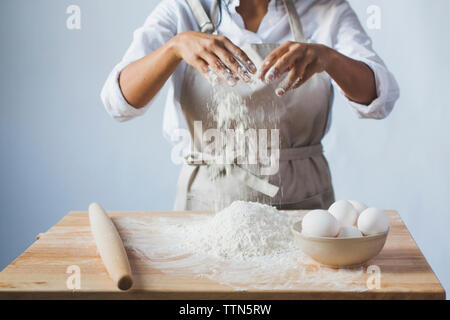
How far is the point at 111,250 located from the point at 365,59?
0.88 meters

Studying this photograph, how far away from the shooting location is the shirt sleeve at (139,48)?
1367mm

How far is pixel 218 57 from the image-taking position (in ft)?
3.67

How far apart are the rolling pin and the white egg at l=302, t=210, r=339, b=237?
0.32m

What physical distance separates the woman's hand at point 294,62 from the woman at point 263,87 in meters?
0.09

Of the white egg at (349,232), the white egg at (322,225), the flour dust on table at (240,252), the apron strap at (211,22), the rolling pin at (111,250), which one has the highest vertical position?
the apron strap at (211,22)

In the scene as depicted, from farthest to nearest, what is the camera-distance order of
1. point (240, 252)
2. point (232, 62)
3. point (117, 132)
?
1. point (117, 132)
2. point (232, 62)
3. point (240, 252)

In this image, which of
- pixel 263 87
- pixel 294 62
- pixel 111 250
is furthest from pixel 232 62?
pixel 111 250

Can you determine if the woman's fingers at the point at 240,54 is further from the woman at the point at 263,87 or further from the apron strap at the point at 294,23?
the apron strap at the point at 294,23

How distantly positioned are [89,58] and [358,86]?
1370 millimetres

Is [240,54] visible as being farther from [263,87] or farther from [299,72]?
[263,87]

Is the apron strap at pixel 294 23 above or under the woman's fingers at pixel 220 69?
above

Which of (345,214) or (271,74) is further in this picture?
(271,74)

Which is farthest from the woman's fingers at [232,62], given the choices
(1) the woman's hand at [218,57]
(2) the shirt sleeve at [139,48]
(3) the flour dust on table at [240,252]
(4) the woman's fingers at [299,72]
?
(2) the shirt sleeve at [139,48]

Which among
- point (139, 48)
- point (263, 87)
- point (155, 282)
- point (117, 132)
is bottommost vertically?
point (155, 282)
